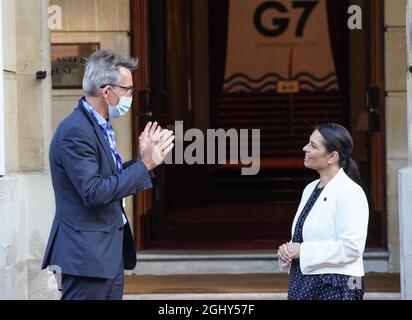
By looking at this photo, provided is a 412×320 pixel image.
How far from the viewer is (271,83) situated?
17.1m

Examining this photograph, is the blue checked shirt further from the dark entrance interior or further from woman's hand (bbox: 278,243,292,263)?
the dark entrance interior

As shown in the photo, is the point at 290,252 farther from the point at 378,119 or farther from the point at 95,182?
the point at 378,119

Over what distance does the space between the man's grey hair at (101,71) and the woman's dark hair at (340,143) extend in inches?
42.5

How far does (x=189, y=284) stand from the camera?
27.2ft

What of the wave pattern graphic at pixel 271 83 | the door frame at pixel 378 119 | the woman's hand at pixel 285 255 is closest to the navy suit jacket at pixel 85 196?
the woman's hand at pixel 285 255

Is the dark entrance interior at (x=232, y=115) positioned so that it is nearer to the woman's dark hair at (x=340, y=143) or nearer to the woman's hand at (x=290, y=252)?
the woman's dark hair at (x=340, y=143)

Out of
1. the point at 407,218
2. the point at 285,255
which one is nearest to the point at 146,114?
the point at 407,218

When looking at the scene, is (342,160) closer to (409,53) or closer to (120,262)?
(120,262)

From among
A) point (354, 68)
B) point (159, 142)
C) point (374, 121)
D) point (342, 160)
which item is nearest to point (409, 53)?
point (374, 121)

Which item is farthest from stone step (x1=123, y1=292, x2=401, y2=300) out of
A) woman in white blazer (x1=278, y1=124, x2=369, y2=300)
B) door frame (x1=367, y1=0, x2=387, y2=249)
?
woman in white blazer (x1=278, y1=124, x2=369, y2=300)

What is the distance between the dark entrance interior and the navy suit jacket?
4.09m

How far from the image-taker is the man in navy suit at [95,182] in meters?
4.69

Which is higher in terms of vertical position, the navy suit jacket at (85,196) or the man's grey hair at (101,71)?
the man's grey hair at (101,71)

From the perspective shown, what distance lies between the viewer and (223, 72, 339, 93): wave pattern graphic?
55.0 ft
